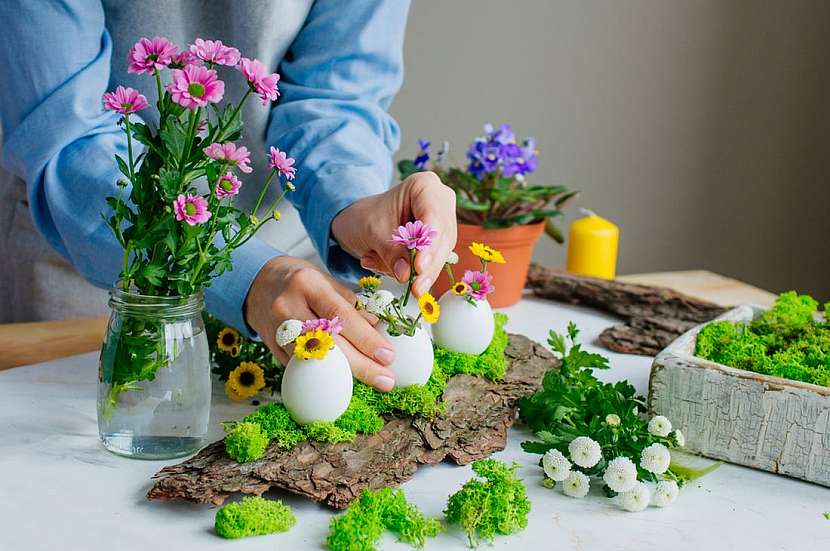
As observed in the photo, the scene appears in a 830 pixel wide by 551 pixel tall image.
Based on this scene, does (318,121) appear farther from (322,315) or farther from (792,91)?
(792,91)

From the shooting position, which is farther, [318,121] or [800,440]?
[318,121]

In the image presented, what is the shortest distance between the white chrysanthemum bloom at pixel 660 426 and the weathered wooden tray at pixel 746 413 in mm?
71

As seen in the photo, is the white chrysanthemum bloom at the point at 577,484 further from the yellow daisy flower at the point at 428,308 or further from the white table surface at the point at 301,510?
the yellow daisy flower at the point at 428,308

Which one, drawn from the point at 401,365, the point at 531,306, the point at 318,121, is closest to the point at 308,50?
the point at 318,121

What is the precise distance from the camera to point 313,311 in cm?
97

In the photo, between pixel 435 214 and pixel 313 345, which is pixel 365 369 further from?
pixel 435 214

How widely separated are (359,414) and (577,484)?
0.70 feet

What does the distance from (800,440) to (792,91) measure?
235 cm

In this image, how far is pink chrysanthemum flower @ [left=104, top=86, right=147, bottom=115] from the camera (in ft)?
2.58

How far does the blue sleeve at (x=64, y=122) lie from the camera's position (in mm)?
1098

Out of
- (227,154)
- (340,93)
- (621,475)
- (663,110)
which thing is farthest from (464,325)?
(663,110)

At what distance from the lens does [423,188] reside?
1.06 meters

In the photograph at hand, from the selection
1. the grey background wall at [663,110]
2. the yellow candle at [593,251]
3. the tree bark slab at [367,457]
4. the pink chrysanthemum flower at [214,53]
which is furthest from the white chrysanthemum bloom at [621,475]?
the grey background wall at [663,110]

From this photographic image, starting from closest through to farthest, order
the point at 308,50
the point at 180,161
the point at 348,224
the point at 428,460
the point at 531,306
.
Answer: the point at 180,161 → the point at 428,460 → the point at 348,224 → the point at 308,50 → the point at 531,306
